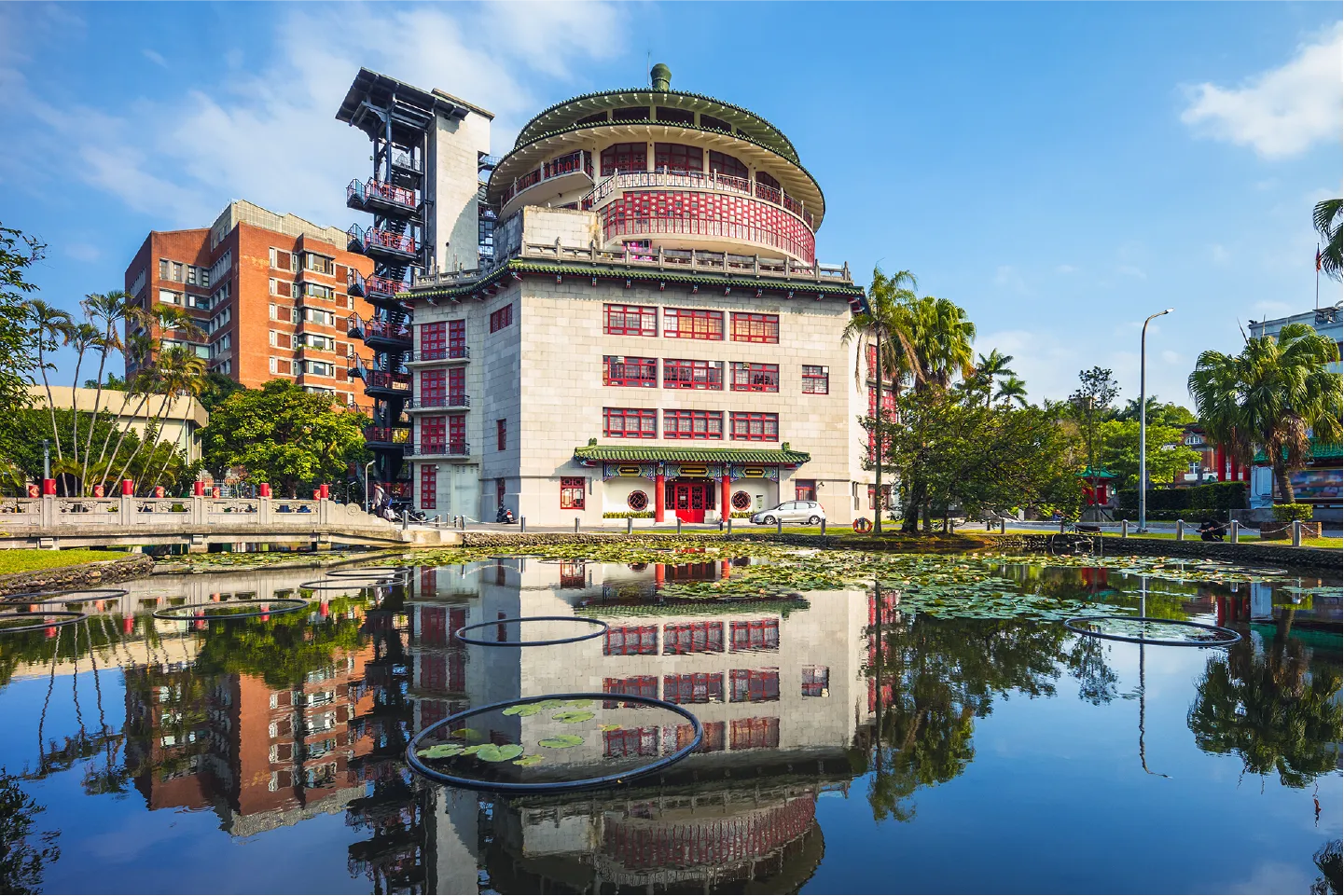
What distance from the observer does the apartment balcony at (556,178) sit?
49.4 m

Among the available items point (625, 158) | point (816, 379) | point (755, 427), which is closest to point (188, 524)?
point (755, 427)

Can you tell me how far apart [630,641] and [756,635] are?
2386 mm

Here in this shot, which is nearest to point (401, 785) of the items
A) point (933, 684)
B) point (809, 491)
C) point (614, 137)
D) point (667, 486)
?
point (933, 684)

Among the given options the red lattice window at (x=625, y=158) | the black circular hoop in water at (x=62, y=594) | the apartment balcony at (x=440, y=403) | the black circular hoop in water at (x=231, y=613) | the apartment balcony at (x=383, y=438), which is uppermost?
the red lattice window at (x=625, y=158)

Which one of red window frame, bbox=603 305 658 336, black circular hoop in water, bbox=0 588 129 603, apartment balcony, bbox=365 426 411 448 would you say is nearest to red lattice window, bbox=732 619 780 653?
black circular hoop in water, bbox=0 588 129 603

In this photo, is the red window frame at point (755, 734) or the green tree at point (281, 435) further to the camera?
the green tree at point (281, 435)

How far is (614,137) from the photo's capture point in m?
48.9

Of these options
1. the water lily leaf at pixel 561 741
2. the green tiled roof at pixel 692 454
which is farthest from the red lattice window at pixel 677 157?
the water lily leaf at pixel 561 741

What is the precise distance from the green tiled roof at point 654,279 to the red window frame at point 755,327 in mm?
1800

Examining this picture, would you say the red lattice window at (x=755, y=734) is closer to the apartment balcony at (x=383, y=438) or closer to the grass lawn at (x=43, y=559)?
the grass lawn at (x=43, y=559)

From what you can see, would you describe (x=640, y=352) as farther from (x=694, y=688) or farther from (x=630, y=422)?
(x=694, y=688)

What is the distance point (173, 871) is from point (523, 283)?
39.7 meters

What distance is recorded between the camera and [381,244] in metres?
57.8

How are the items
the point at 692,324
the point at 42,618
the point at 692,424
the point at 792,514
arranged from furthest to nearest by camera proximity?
the point at 692,324
the point at 692,424
the point at 792,514
the point at 42,618
